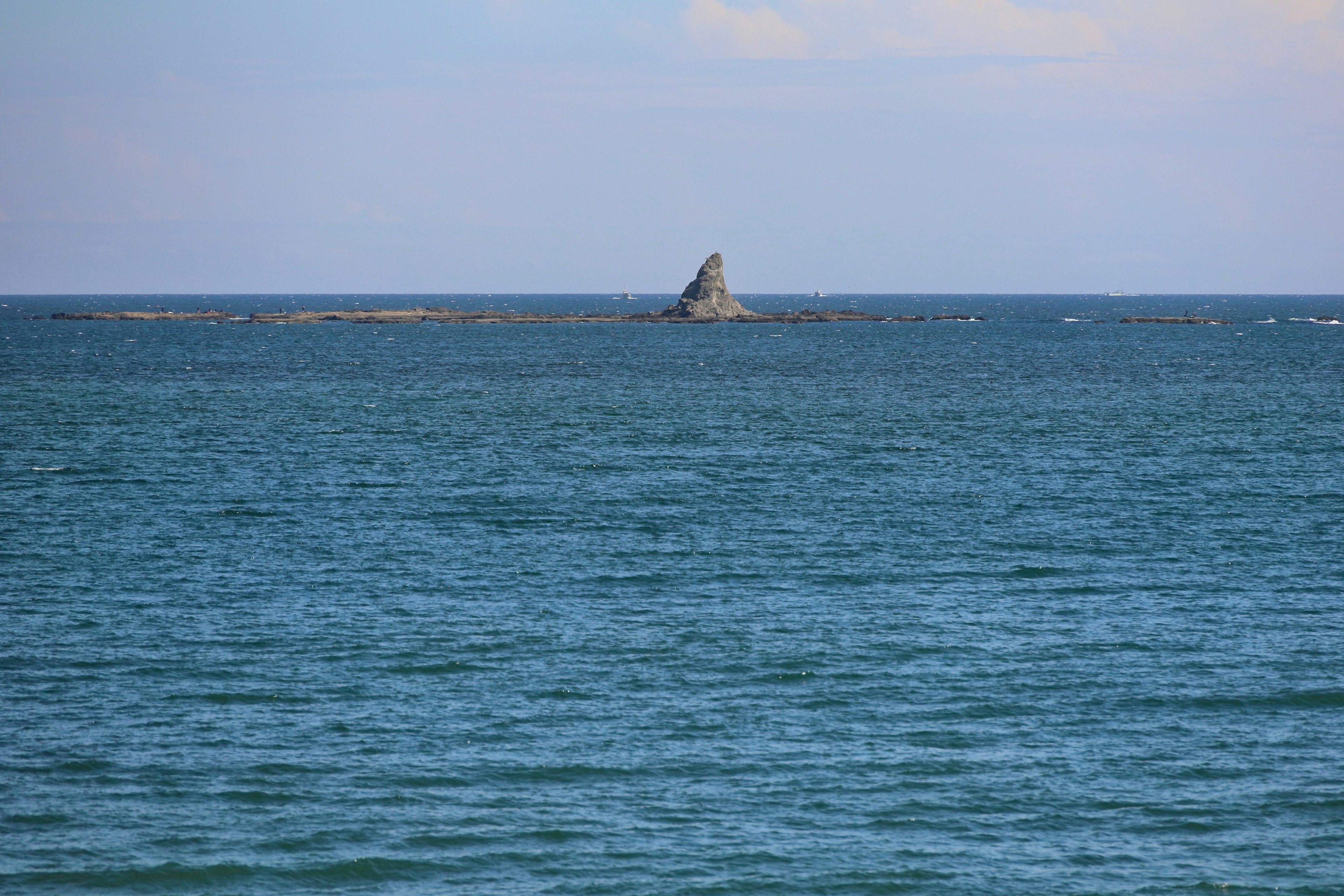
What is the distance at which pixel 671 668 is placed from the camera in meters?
34.7

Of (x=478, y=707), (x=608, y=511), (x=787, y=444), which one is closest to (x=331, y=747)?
(x=478, y=707)

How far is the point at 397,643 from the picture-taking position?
1449 inches

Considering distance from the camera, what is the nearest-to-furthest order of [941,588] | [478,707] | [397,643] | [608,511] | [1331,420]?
1. [478,707]
2. [397,643]
3. [941,588]
4. [608,511]
5. [1331,420]

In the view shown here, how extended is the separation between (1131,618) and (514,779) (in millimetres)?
22508

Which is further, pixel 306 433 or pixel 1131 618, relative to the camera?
pixel 306 433

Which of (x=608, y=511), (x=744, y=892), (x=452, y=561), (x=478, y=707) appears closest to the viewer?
(x=744, y=892)

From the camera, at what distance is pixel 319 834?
24.8m

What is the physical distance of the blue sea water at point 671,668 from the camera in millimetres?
24406

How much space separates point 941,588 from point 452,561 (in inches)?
744

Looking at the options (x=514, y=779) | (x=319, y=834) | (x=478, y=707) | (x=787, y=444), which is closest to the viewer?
(x=319, y=834)

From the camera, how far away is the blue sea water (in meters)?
24.4

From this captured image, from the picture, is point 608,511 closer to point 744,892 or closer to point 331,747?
point 331,747

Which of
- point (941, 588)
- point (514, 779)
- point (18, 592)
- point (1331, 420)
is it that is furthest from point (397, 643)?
point (1331, 420)

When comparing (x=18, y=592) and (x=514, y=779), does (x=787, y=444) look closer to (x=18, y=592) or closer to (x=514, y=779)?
(x=18, y=592)
